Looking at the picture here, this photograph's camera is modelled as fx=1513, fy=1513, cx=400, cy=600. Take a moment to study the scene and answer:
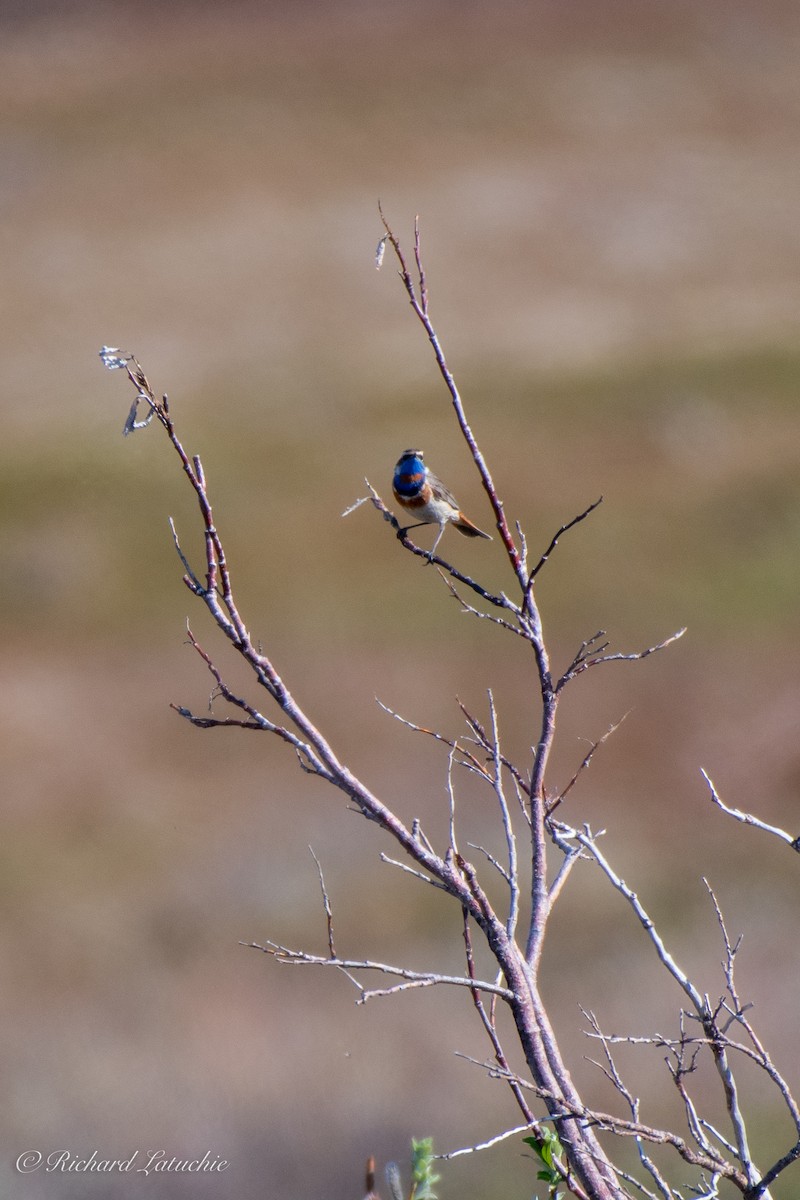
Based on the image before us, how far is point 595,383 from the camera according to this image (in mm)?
24844

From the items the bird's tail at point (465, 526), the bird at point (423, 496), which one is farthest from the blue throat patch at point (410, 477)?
the bird's tail at point (465, 526)

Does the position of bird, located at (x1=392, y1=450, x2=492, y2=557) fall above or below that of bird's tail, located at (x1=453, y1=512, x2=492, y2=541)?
above

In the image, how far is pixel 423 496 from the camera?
6.55 meters

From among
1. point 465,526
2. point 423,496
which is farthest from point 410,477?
point 465,526

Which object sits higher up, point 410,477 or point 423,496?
point 410,477

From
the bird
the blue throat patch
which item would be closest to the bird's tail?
the bird

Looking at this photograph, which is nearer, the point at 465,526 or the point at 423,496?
the point at 423,496

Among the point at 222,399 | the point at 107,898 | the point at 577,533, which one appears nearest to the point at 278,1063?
the point at 107,898

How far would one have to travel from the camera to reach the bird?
6.57 metres

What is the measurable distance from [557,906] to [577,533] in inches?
246

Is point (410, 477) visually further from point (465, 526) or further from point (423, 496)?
point (465, 526)

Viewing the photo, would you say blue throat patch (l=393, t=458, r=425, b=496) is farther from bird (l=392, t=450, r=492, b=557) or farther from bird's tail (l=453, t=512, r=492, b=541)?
bird's tail (l=453, t=512, r=492, b=541)

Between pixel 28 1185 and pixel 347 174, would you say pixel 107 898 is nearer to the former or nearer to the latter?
pixel 28 1185

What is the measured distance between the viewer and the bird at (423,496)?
657cm
